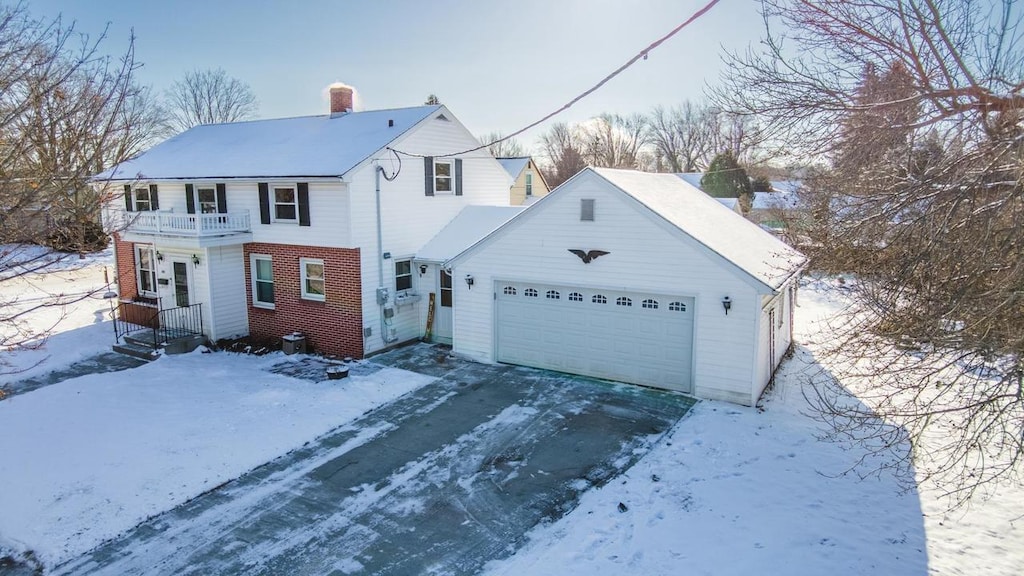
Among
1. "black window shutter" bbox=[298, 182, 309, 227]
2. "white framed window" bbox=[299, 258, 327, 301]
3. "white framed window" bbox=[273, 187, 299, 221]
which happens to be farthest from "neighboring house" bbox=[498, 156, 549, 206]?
"black window shutter" bbox=[298, 182, 309, 227]

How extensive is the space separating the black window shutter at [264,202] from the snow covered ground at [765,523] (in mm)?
12128

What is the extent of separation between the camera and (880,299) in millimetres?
6957

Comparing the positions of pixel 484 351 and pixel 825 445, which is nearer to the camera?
pixel 825 445

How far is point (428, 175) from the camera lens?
17.6 m

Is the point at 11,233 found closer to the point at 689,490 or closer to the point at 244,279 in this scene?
the point at 689,490

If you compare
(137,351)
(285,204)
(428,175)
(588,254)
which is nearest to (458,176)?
(428,175)

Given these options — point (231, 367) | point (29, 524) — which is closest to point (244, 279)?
point (231, 367)

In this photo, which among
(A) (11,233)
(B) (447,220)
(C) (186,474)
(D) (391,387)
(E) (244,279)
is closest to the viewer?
(A) (11,233)

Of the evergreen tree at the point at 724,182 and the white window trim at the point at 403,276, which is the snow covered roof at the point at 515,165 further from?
the white window trim at the point at 403,276

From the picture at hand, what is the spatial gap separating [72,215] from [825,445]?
37.1 ft

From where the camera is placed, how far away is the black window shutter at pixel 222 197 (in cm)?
1712

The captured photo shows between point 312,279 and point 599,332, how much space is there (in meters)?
7.92

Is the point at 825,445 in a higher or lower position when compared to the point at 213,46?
lower

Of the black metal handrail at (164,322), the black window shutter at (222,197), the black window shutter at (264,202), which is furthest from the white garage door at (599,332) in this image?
the black metal handrail at (164,322)
